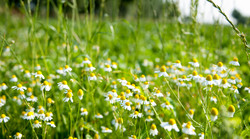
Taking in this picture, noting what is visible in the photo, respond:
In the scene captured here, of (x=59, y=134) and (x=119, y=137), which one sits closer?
(x=119, y=137)

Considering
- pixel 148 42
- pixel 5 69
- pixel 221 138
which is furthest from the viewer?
pixel 148 42

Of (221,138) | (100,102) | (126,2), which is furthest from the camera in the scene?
(126,2)

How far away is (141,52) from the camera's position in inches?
153

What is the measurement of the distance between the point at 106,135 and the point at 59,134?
15.0 inches

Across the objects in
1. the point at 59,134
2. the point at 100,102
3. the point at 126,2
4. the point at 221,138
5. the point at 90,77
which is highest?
the point at 126,2

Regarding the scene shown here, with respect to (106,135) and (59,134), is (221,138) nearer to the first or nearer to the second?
(106,135)

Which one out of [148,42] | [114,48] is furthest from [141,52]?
[148,42]

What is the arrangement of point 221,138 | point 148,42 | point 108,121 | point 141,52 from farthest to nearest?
point 148,42
point 141,52
point 108,121
point 221,138

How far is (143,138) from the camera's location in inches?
50.6

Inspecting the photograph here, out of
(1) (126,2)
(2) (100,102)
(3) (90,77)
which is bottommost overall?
(2) (100,102)

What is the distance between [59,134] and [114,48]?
264 centimetres

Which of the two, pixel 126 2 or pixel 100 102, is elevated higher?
pixel 126 2

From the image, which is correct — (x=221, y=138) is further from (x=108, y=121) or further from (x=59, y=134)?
(x=59, y=134)

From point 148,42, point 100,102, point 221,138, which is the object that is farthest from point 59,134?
point 148,42
